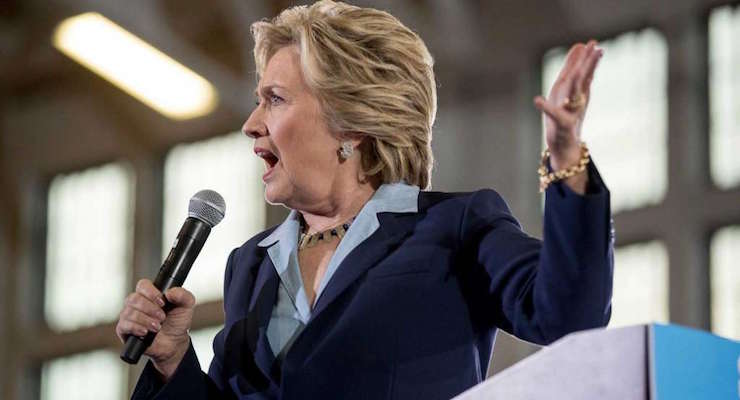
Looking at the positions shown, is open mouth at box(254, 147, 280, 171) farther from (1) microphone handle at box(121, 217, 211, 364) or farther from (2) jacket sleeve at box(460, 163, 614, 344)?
(2) jacket sleeve at box(460, 163, 614, 344)

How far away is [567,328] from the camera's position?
1.90 m

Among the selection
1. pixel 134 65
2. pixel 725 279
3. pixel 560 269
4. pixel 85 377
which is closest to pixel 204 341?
pixel 85 377

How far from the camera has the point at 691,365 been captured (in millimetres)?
1530

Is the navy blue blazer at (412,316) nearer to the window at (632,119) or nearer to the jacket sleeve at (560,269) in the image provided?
the jacket sleeve at (560,269)

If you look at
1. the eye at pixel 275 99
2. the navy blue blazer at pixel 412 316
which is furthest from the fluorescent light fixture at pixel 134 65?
the navy blue blazer at pixel 412 316

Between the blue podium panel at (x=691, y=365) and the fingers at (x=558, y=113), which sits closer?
the blue podium panel at (x=691, y=365)

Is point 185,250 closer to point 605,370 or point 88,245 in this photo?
point 605,370

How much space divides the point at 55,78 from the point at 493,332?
6995 mm

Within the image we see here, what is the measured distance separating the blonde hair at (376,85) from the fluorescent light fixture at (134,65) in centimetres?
500

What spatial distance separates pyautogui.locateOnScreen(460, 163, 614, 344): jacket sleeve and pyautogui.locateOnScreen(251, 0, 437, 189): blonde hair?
0.33 m

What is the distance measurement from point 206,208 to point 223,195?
5.56m

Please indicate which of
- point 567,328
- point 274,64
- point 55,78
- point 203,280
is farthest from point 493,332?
point 55,78

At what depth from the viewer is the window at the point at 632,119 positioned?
6504 millimetres

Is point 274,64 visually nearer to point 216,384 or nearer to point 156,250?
point 216,384
